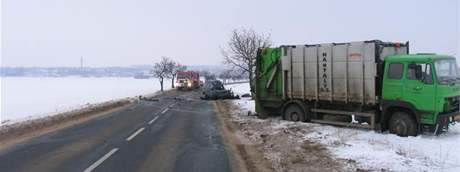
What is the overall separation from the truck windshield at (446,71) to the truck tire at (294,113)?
583cm

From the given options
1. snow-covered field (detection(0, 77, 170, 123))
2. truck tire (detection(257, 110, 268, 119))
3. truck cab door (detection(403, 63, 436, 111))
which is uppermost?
truck cab door (detection(403, 63, 436, 111))

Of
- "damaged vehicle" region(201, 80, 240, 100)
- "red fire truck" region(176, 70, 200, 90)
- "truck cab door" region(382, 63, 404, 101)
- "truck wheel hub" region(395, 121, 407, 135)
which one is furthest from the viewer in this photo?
"red fire truck" region(176, 70, 200, 90)

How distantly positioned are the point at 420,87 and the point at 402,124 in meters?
1.23

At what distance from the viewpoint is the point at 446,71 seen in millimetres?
14539

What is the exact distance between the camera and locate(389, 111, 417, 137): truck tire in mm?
14516

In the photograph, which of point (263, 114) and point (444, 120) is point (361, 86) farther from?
point (263, 114)

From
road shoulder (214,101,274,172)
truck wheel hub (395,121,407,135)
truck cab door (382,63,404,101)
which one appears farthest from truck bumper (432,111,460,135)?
road shoulder (214,101,274,172)

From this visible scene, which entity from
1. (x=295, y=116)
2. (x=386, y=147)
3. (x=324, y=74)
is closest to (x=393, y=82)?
(x=324, y=74)

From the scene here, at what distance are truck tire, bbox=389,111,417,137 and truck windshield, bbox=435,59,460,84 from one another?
144 cm

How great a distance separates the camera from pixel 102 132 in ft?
56.0

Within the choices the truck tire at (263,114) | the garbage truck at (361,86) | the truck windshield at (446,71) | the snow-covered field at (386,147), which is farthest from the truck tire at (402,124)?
the truck tire at (263,114)

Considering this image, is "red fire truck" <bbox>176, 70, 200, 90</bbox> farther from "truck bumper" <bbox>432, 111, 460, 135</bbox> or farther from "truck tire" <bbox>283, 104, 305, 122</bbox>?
"truck bumper" <bbox>432, 111, 460, 135</bbox>

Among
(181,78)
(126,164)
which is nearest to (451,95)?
(126,164)

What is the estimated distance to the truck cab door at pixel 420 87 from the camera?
14039 millimetres
